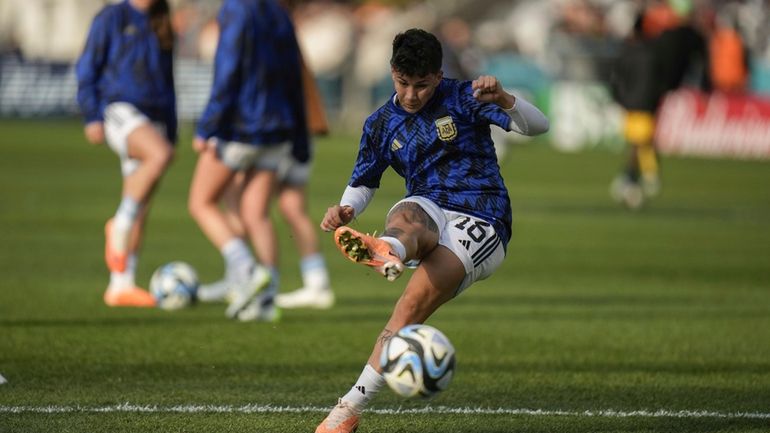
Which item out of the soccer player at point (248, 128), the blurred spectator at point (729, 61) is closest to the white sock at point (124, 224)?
the soccer player at point (248, 128)

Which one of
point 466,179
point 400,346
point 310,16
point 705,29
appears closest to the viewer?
point 400,346

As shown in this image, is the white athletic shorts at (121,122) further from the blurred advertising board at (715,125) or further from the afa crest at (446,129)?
the blurred advertising board at (715,125)

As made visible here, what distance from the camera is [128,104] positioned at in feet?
38.3

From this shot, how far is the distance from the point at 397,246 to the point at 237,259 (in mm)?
4563

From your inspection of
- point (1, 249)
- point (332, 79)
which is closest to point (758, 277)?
point (1, 249)

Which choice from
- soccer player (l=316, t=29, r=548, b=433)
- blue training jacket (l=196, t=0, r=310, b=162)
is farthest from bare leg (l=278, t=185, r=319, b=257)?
soccer player (l=316, t=29, r=548, b=433)

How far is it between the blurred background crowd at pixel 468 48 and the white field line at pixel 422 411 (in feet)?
57.1

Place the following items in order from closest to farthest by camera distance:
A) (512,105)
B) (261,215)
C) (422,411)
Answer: (512,105)
(422,411)
(261,215)

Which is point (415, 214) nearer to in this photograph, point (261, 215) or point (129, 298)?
point (261, 215)

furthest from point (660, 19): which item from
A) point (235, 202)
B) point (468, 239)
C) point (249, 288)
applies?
point (468, 239)

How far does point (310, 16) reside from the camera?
44719 millimetres

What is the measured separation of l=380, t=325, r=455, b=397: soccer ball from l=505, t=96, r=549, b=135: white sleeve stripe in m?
1.12

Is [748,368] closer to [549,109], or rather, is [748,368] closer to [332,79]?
[549,109]

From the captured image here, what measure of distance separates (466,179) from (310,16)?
38238 millimetres
